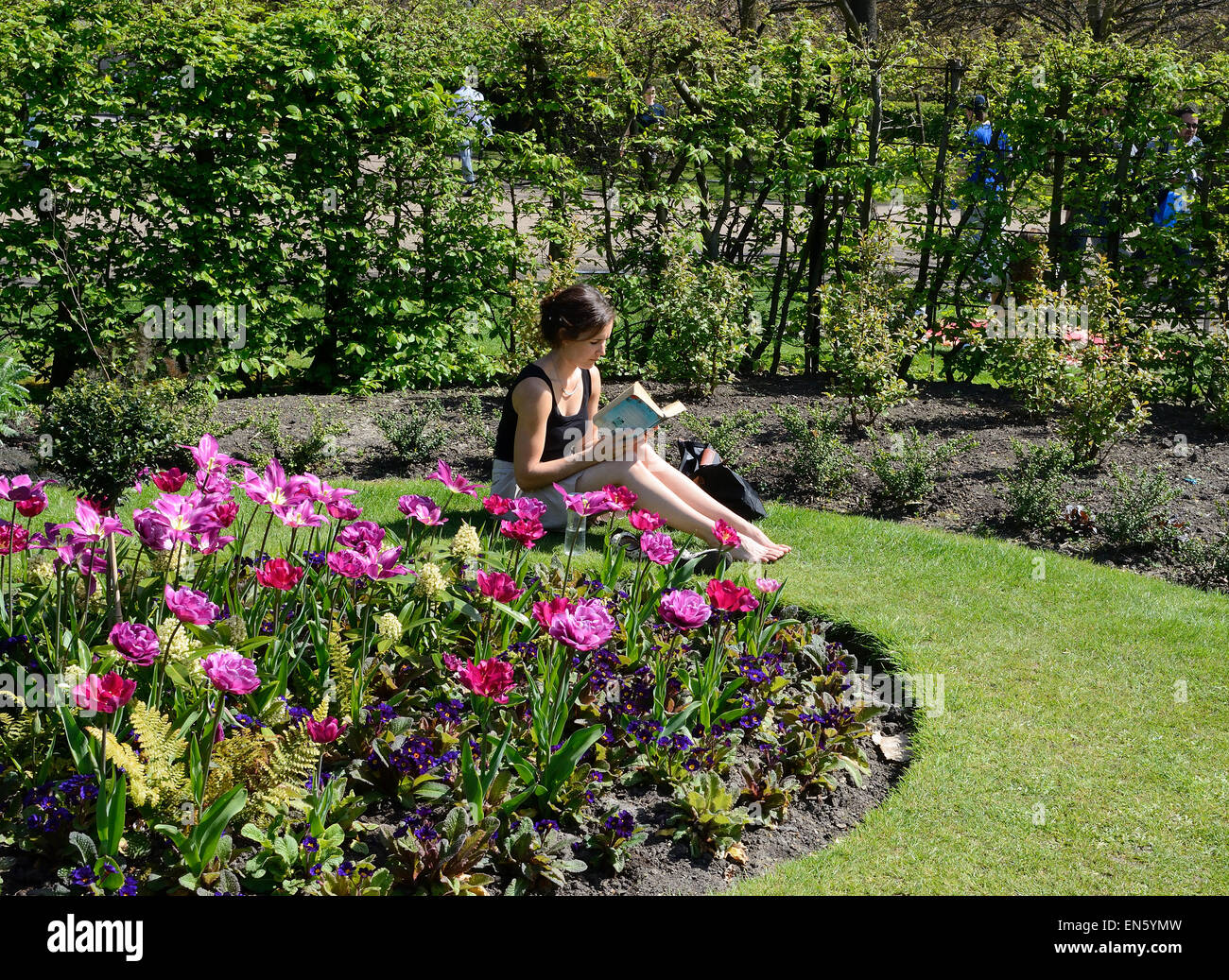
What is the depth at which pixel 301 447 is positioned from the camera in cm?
601

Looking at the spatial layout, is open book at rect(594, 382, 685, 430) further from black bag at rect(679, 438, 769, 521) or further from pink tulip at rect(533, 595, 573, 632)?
pink tulip at rect(533, 595, 573, 632)

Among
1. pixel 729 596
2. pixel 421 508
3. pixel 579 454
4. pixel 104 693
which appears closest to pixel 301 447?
pixel 579 454

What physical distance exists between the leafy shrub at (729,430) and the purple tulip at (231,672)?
A: 407cm

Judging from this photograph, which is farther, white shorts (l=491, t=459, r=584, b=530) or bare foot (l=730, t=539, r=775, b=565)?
white shorts (l=491, t=459, r=584, b=530)

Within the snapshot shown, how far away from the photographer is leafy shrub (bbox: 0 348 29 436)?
570 centimetres

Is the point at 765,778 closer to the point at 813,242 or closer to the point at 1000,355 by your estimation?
the point at 1000,355

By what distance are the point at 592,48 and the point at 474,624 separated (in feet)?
16.8

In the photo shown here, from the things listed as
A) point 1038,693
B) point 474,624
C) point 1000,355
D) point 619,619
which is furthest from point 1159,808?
point 1000,355

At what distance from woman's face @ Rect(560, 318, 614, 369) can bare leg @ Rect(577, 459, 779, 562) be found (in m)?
0.46

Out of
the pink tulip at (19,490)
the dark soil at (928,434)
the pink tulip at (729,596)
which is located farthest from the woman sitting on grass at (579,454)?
the pink tulip at (19,490)

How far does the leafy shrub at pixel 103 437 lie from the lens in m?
A: 5.52

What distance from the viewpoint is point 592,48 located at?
24.8ft

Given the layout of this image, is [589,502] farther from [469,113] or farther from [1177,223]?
[1177,223]

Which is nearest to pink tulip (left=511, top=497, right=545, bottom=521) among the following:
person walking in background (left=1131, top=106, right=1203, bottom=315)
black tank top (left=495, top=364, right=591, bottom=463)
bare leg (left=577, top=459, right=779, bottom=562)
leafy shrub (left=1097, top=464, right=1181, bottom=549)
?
bare leg (left=577, top=459, right=779, bottom=562)
